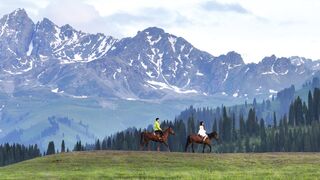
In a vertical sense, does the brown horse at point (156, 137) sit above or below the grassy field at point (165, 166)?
above

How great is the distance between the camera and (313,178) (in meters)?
51.6

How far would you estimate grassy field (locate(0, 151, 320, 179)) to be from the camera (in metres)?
56.2

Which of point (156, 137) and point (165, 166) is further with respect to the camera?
point (156, 137)

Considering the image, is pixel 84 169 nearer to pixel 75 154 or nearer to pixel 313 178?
pixel 75 154

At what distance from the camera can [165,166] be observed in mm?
65812

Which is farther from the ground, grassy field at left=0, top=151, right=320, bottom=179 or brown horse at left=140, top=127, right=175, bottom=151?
brown horse at left=140, top=127, right=175, bottom=151

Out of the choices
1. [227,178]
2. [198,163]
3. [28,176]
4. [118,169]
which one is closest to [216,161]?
[198,163]

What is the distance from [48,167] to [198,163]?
15952 mm

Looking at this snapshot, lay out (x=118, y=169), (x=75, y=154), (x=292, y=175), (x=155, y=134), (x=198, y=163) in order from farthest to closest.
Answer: (x=155, y=134), (x=75, y=154), (x=198, y=163), (x=118, y=169), (x=292, y=175)

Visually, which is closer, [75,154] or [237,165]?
[237,165]

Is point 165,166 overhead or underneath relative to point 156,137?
underneath

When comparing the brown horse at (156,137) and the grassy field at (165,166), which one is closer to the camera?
the grassy field at (165,166)

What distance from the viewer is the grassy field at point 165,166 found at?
5622cm

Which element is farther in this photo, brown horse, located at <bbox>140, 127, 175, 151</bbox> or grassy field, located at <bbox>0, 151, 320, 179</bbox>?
brown horse, located at <bbox>140, 127, 175, 151</bbox>
